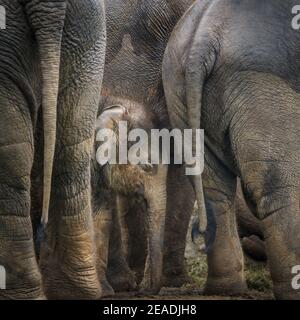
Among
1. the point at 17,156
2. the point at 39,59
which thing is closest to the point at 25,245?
the point at 17,156

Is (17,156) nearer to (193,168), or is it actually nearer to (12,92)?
(12,92)

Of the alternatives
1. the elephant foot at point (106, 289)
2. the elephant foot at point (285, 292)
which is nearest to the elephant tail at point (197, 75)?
the elephant foot at point (285, 292)

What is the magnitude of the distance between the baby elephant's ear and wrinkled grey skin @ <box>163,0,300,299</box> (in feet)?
2.06

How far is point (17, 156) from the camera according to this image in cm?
469

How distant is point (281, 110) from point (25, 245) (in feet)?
4.77

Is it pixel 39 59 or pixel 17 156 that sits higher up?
pixel 39 59

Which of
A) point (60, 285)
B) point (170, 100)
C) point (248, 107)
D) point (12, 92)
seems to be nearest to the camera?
point (12, 92)

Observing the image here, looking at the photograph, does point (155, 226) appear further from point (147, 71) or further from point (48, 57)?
point (48, 57)

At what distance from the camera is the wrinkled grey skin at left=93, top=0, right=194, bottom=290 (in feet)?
22.5

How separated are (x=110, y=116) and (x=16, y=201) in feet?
6.44

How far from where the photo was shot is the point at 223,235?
614 centimetres

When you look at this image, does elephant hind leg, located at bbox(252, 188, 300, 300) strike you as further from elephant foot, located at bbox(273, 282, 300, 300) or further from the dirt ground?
the dirt ground

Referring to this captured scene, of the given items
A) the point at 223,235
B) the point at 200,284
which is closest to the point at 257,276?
the point at 200,284

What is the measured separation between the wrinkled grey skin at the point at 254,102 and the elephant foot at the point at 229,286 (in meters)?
0.45
